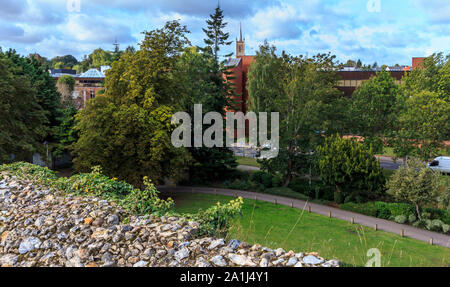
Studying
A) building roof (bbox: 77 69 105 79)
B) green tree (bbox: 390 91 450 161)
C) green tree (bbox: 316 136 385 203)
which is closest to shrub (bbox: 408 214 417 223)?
green tree (bbox: 316 136 385 203)

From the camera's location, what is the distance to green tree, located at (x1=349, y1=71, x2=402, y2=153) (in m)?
33.6

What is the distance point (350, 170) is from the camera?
26.5 metres

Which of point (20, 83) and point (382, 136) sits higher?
point (20, 83)

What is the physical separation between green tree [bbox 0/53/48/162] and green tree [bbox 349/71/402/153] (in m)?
29.0

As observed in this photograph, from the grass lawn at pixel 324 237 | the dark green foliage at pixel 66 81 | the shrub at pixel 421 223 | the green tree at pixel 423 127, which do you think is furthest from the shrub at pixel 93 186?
the dark green foliage at pixel 66 81

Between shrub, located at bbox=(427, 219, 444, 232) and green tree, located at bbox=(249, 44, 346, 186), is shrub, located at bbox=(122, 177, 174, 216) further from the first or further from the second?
green tree, located at bbox=(249, 44, 346, 186)

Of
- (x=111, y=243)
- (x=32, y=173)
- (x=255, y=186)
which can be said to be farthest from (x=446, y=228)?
(x=32, y=173)

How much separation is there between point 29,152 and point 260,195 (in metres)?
19.0

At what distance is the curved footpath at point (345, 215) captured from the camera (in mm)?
21188

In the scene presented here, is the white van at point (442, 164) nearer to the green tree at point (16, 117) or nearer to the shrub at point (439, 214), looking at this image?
the shrub at point (439, 214)

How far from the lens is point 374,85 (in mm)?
33688
